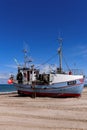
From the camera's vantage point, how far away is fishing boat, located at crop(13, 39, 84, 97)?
3189cm

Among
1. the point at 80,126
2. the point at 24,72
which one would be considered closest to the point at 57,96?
the point at 24,72

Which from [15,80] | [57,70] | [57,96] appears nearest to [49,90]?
[57,96]

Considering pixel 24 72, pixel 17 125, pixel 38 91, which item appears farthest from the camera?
pixel 24 72

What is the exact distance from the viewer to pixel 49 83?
108 feet

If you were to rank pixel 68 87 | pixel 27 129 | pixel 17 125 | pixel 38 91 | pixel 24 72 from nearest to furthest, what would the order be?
pixel 27 129, pixel 17 125, pixel 68 87, pixel 38 91, pixel 24 72

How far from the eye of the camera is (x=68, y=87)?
31.8 metres

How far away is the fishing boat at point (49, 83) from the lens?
31.9 m

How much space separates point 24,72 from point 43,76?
3.92m

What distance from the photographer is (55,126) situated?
12602 millimetres

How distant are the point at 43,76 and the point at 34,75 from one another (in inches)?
91.7

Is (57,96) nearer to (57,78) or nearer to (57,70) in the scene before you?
(57,78)

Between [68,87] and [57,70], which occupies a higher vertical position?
[57,70]

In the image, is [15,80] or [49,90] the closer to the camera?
[49,90]

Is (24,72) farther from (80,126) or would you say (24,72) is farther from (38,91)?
(80,126)
